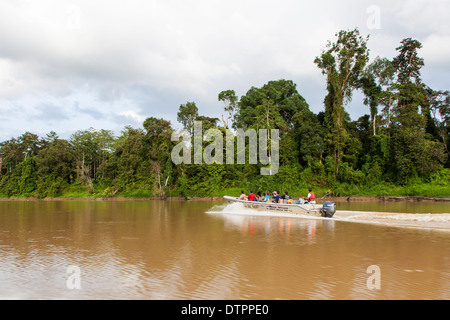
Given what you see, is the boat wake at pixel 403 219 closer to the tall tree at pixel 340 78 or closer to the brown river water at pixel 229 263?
the brown river water at pixel 229 263

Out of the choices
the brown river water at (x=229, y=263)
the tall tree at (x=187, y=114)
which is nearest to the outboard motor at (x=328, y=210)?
the brown river water at (x=229, y=263)

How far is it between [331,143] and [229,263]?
2907cm

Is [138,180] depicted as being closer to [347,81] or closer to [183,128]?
[183,128]

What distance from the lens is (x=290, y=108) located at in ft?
126

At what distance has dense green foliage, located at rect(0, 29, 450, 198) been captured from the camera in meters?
31.2

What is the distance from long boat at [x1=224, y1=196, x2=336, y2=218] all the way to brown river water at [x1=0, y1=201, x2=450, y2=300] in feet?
8.20

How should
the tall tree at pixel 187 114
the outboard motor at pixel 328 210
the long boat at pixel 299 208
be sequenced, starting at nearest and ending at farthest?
the outboard motor at pixel 328 210 → the long boat at pixel 299 208 → the tall tree at pixel 187 114

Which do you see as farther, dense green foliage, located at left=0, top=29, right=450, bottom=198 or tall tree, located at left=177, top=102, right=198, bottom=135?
tall tree, located at left=177, top=102, right=198, bottom=135

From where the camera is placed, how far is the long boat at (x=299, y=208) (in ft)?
44.7

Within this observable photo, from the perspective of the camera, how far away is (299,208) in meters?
14.6

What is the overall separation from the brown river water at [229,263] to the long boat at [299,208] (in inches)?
98.4

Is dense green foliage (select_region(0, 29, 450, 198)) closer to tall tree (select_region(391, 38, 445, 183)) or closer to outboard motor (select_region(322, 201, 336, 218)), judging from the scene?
tall tree (select_region(391, 38, 445, 183))

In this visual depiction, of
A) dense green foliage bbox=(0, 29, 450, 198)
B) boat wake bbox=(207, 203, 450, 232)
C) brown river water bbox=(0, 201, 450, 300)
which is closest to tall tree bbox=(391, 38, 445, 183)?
dense green foliage bbox=(0, 29, 450, 198)
